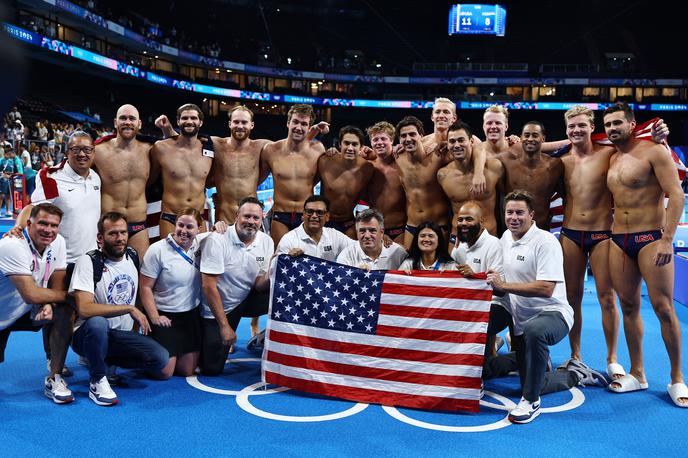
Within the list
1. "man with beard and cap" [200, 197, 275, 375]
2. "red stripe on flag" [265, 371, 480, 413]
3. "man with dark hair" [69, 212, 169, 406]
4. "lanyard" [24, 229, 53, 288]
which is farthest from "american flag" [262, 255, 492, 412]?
"lanyard" [24, 229, 53, 288]

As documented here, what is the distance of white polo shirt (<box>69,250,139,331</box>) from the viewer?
438 cm

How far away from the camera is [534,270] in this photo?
454 centimetres

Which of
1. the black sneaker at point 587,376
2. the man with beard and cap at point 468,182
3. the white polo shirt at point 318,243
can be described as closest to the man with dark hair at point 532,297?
the black sneaker at point 587,376

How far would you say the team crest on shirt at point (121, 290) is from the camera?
4.57m

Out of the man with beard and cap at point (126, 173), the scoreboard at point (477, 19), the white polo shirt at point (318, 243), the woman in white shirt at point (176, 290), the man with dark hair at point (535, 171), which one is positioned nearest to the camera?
the woman in white shirt at point (176, 290)

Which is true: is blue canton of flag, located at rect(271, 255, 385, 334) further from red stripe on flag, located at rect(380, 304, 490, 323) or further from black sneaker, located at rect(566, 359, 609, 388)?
black sneaker, located at rect(566, 359, 609, 388)

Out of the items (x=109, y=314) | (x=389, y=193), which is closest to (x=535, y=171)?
(x=389, y=193)

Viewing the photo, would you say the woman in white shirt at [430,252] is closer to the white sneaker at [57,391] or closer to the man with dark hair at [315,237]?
the man with dark hair at [315,237]

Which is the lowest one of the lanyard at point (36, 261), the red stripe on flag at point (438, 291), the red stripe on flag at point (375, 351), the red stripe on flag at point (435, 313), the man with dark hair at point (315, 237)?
the red stripe on flag at point (375, 351)

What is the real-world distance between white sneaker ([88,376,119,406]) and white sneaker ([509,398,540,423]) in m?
2.90

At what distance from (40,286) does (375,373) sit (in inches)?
104

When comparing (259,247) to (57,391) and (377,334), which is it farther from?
(57,391)

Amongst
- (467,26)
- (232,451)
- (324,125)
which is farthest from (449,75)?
(232,451)

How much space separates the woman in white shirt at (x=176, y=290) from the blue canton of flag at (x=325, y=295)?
0.82 m
